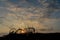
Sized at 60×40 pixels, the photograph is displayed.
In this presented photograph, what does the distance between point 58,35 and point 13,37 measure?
752 cm

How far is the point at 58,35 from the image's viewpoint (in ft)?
91.4

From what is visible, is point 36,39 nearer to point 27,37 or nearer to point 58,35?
point 27,37

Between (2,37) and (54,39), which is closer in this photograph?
(54,39)

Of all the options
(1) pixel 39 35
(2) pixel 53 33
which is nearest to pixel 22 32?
(1) pixel 39 35

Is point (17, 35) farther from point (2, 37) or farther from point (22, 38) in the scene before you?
point (2, 37)

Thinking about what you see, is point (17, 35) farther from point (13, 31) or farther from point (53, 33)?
point (53, 33)

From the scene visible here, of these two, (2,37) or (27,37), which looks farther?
(2,37)

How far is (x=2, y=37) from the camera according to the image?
1171 inches

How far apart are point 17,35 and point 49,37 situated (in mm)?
5369

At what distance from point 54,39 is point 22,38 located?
532 cm

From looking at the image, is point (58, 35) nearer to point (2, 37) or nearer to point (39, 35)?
point (39, 35)

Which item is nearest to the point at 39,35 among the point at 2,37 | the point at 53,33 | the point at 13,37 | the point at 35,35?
the point at 35,35

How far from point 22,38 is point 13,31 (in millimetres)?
2010

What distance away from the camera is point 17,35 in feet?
92.2
